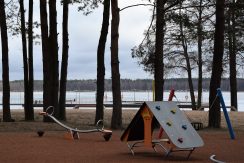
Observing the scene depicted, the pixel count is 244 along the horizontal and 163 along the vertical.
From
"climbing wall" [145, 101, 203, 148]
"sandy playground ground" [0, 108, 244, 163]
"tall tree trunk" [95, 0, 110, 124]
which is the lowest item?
"sandy playground ground" [0, 108, 244, 163]

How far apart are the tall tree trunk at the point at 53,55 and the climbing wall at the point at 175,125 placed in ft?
40.7

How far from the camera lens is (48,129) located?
19766 millimetres

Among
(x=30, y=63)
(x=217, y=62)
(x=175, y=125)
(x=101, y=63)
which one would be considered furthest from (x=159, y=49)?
(x=175, y=125)

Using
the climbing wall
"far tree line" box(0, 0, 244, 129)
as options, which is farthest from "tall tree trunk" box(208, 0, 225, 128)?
the climbing wall

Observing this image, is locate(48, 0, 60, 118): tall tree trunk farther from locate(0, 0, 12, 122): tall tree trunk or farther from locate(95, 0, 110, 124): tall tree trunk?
locate(95, 0, 110, 124): tall tree trunk

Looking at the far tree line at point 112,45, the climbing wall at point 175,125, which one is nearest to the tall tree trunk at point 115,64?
the far tree line at point 112,45

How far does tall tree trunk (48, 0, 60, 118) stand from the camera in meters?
24.3

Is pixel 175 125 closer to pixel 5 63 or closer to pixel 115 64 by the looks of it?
pixel 115 64

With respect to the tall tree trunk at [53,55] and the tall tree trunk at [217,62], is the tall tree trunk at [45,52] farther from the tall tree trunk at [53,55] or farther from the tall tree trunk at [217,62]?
the tall tree trunk at [217,62]

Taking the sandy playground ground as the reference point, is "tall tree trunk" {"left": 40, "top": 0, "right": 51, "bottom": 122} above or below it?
above

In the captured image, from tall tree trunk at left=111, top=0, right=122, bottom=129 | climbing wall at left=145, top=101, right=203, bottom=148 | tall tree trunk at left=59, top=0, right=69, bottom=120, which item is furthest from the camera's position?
tall tree trunk at left=59, top=0, right=69, bottom=120

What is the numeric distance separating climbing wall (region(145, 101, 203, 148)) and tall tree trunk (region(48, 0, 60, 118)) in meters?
12.4

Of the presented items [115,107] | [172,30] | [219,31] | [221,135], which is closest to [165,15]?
[219,31]

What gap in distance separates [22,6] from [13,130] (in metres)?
9.33
